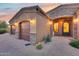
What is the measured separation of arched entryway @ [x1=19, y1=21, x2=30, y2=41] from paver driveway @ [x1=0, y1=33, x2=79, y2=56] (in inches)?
4.5

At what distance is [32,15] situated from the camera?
12.1 feet

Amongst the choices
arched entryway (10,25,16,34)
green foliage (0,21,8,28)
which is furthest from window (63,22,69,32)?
green foliage (0,21,8,28)

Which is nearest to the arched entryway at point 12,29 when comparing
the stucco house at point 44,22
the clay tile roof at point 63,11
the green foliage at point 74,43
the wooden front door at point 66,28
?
the stucco house at point 44,22

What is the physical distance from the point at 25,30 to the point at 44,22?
470 mm

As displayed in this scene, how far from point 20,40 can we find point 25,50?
279mm

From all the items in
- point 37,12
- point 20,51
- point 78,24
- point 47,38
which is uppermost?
point 37,12

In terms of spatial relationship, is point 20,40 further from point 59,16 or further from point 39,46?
point 59,16

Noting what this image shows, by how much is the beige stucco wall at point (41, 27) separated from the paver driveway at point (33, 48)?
210mm

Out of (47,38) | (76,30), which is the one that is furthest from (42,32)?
(76,30)

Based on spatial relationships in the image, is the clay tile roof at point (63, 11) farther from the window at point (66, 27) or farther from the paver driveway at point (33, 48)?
the paver driveway at point (33, 48)

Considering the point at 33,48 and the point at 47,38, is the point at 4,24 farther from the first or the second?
the point at 47,38

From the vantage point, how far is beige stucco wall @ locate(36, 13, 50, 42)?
147 inches

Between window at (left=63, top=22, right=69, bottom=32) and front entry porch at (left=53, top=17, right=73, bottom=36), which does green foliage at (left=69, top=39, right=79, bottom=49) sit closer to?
front entry porch at (left=53, top=17, right=73, bottom=36)

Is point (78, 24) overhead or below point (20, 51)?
overhead
